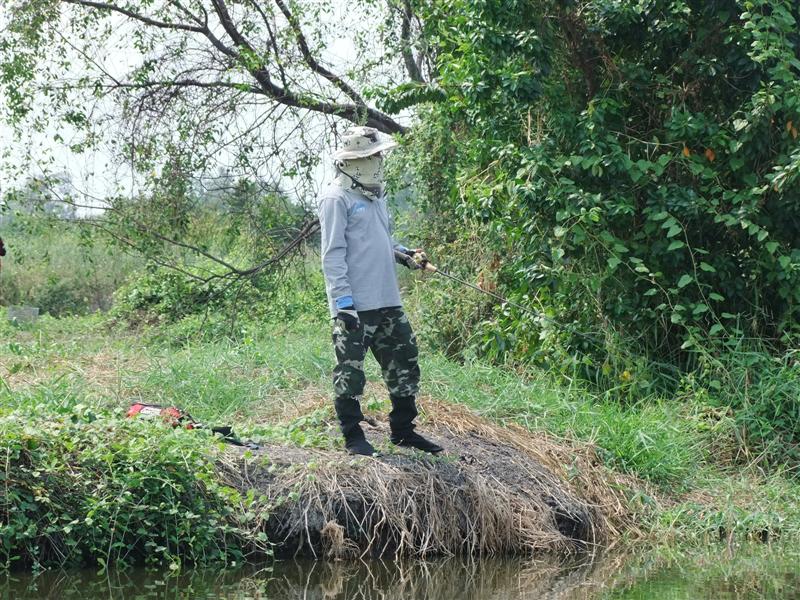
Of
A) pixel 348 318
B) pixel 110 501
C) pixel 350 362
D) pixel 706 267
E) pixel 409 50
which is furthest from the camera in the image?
pixel 409 50

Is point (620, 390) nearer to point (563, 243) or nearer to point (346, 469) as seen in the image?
point (563, 243)

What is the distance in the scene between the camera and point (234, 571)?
5.28 metres

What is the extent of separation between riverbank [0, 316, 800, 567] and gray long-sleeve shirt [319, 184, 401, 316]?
2.99 feet

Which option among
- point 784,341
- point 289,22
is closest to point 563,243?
point 784,341

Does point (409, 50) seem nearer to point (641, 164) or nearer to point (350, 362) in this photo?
point (641, 164)

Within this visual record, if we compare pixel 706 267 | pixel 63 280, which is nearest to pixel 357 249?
pixel 706 267

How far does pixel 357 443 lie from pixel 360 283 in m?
0.90

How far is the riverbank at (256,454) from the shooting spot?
5230 mm

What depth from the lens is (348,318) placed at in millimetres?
5727

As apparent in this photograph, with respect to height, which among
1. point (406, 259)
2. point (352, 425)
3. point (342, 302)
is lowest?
point (352, 425)

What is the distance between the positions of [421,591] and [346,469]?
100cm

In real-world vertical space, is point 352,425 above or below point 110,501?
above

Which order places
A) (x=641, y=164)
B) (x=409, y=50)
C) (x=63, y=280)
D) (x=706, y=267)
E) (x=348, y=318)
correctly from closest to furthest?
(x=348, y=318), (x=706, y=267), (x=641, y=164), (x=409, y=50), (x=63, y=280)

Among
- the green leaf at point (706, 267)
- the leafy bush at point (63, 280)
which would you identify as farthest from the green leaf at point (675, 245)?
the leafy bush at point (63, 280)
